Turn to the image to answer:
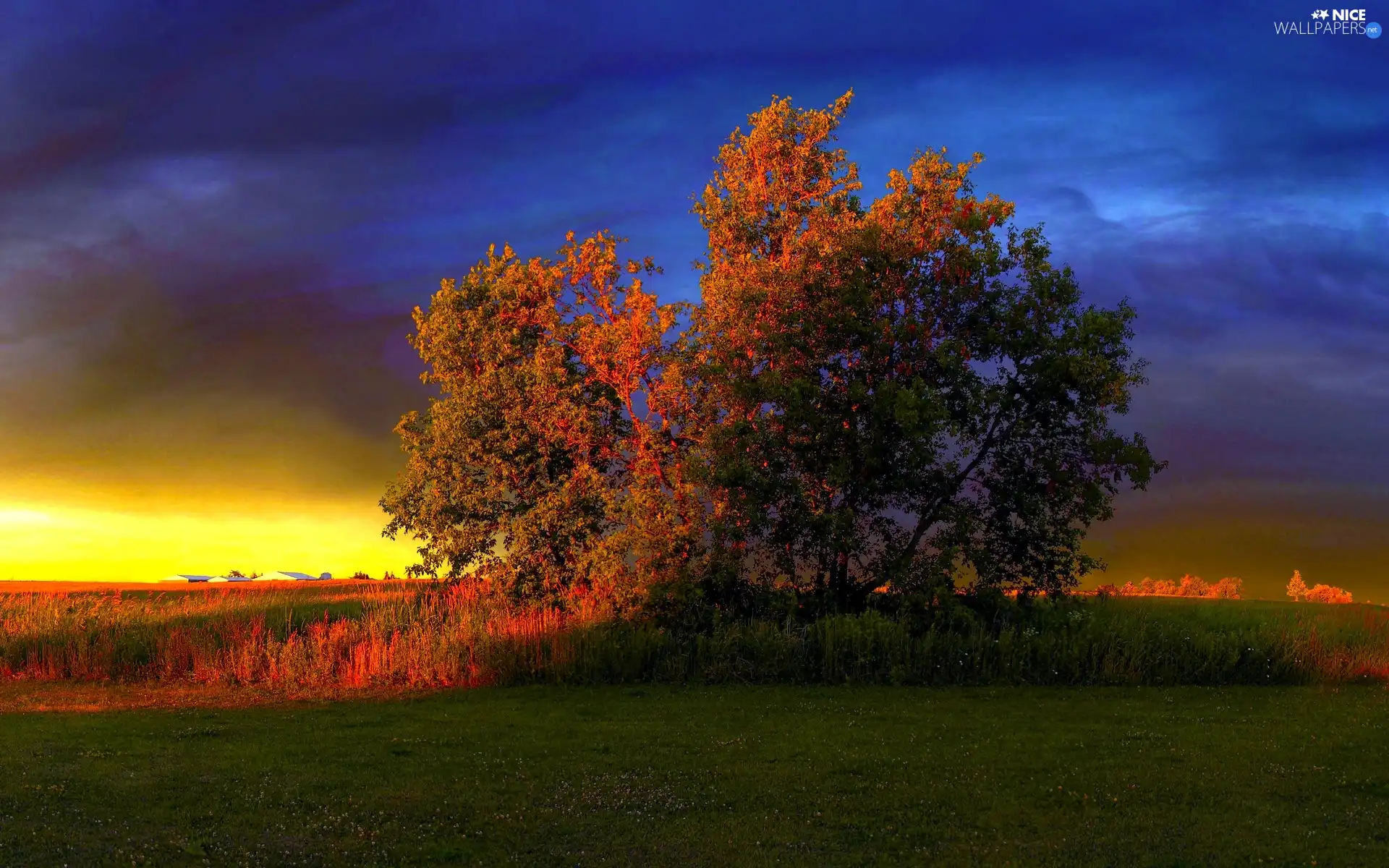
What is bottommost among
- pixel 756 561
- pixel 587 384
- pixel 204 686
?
pixel 204 686

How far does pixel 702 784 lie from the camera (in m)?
13.2

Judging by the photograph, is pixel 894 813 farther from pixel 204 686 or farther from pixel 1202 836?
pixel 204 686

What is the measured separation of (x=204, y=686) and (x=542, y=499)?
1073 cm

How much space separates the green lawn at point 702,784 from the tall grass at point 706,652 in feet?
10.7

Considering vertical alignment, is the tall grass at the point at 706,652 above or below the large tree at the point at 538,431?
below

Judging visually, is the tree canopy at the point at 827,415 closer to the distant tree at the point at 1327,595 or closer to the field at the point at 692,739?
the field at the point at 692,739

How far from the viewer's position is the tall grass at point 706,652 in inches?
922

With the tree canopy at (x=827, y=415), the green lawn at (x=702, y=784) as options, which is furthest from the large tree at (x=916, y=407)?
the green lawn at (x=702, y=784)

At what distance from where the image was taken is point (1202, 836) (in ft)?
36.4

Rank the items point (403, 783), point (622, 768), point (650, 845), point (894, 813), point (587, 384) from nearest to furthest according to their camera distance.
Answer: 1. point (650, 845)
2. point (894, 813)
3. point (403, 783)
4. point (622, 768)
5. point (587, 384)

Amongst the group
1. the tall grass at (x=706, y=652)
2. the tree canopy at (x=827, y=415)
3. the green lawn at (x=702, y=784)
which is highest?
the tree canopy at (x=827, y=415)

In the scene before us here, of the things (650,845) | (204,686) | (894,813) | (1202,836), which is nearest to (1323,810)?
(1202,836)

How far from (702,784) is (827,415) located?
15.4m

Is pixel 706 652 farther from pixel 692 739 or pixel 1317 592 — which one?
pixel 1317 592
